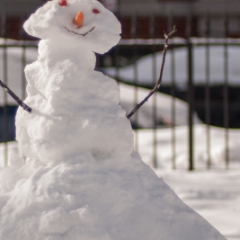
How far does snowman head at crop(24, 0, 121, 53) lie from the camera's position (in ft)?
6.89

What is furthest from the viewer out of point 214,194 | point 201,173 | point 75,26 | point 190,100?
point 190,100

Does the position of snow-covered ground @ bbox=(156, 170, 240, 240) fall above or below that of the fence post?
below

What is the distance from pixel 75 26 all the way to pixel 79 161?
2.04 ft

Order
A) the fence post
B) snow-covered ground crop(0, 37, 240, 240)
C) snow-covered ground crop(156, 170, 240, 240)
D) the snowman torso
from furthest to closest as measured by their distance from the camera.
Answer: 1. the fence post
2. snow-covered ground crop(0, 37, 240, 240)
3. snow-covered ground crop(156, 170, 240, 240)
4. the snowman torso

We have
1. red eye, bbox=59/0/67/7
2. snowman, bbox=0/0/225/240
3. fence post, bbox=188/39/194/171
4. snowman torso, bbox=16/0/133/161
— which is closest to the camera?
snowman, bbox=0/0/225/240

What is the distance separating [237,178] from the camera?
4.42m

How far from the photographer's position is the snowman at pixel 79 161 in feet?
6.12

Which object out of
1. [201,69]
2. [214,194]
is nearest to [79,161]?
[214,194]

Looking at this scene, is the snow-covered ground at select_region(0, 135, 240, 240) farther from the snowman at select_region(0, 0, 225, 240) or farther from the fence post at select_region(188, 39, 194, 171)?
the snowman at select_region(0, 0, 225, 240)

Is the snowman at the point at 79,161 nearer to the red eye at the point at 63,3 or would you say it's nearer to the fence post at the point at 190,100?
the red eye at the point at 63,3

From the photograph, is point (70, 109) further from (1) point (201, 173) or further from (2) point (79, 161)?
(1) point (201, 173)

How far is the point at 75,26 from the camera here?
2.12m

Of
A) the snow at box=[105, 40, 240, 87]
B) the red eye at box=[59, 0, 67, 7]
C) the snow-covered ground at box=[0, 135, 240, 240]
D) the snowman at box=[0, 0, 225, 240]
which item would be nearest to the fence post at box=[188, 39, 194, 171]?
the snow-covered ground at box=[0, 135, 240, 240]

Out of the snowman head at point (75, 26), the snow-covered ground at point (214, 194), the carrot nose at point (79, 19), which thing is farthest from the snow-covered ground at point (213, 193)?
the carrot nose at point (79, 19)
